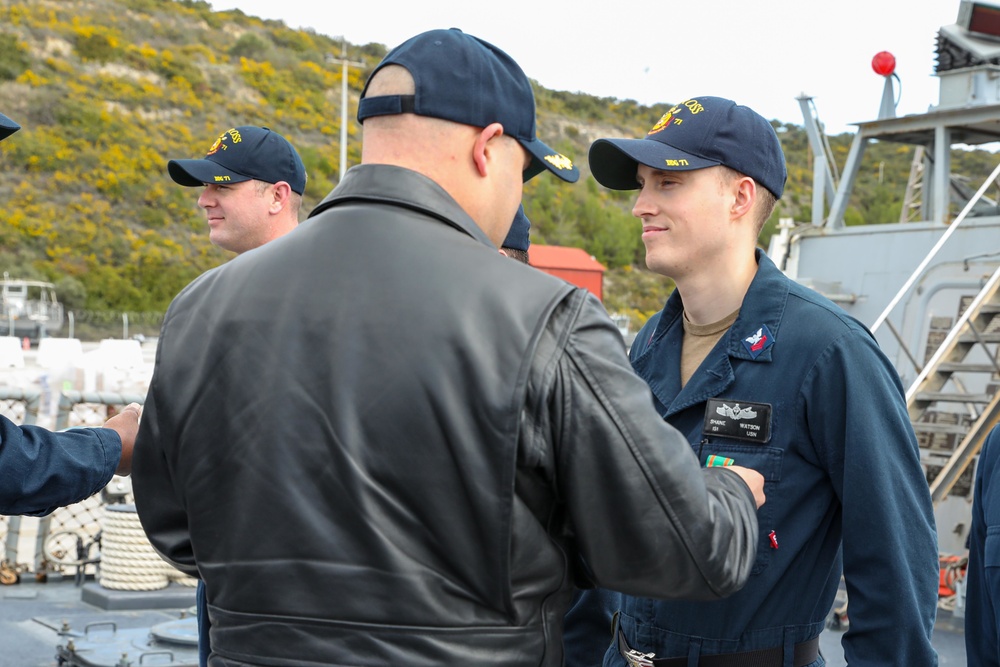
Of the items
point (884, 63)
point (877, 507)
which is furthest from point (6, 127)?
point (884, 63)

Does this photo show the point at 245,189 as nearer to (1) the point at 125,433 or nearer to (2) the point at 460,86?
(1) the point at 125,433

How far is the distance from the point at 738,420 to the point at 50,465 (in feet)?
5.54

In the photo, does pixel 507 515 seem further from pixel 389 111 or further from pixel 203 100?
pixel 203 100

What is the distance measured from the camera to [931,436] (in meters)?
9.21

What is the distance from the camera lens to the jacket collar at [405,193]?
5.34 feet

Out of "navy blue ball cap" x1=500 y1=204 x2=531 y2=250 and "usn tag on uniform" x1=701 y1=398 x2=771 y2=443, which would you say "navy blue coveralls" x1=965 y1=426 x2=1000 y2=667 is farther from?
"navy blue ball cap" x1=500 y1=204 x2=531 y2=250

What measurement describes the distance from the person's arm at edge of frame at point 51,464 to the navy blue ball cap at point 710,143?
1.50m

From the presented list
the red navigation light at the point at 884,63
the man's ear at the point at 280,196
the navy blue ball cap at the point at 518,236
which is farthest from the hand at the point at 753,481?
the red navigation light at the point at 884,63

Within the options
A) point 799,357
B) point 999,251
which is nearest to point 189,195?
point 999,251

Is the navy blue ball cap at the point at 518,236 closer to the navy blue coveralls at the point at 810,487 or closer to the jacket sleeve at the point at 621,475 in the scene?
the navy blue coveralls at the point at 810,487

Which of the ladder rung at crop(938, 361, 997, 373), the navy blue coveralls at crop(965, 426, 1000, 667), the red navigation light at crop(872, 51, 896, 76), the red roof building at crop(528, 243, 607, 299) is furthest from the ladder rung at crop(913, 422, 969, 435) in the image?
the red roof building at crop(528, 243, 607, 299)

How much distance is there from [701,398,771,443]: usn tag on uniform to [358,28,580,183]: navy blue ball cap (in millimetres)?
902

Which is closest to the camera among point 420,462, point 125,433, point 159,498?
point 420,462

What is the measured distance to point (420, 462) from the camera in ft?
4.86
